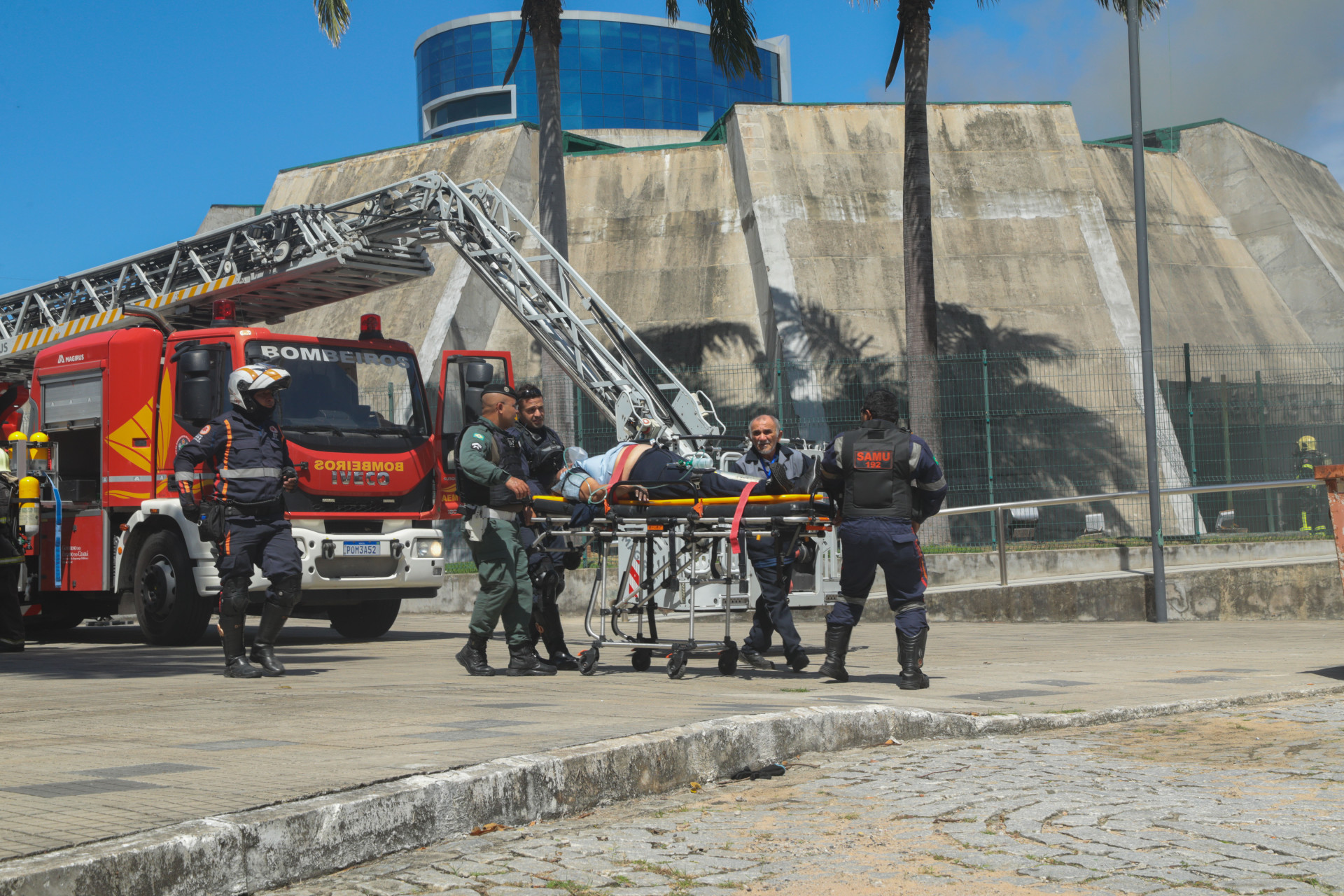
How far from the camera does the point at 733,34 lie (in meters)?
19.3

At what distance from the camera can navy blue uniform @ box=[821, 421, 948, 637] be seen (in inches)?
326

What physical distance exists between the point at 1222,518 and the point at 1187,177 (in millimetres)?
16514

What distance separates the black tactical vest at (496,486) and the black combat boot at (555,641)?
0.97 metres

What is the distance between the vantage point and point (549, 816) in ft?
15.0

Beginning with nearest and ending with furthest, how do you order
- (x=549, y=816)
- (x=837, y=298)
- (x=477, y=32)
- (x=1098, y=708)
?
(x=549, y=816), (x=1098, y=708), (x=837, y=298), (x=477, y=32)

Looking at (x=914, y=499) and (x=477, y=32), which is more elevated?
(x=477, y=32)

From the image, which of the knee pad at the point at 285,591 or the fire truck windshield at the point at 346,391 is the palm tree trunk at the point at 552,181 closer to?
the fire truck windshield at the point at 346,391

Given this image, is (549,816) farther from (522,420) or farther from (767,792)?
(522,420)

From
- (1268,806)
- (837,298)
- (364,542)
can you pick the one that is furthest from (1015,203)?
(1268,806)

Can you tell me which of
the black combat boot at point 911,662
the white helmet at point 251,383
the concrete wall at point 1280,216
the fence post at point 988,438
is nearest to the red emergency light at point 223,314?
the white helmet at point 251,383

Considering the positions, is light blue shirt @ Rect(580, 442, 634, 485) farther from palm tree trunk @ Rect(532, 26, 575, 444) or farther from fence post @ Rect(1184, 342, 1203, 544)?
fence post @ Rect(1184, 342, 1203, 544)

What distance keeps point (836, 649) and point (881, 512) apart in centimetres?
94

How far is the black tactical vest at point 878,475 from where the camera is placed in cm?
832

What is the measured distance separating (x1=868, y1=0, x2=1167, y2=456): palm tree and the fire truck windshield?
7.38 meters
